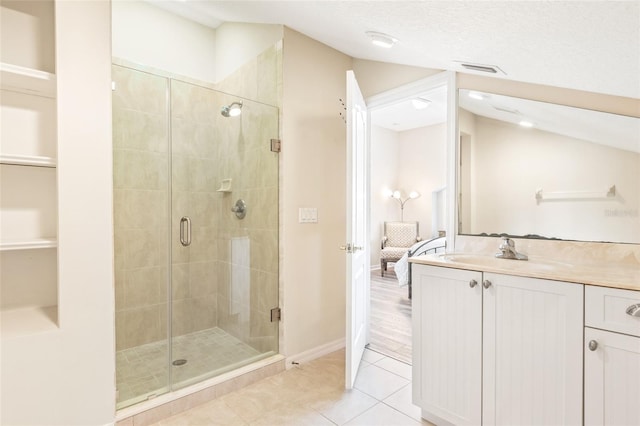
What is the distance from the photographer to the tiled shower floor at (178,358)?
2055 mm

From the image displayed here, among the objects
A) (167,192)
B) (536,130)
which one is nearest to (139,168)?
(167,192)

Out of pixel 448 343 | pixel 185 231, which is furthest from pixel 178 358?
pixel 448 343

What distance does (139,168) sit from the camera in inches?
106


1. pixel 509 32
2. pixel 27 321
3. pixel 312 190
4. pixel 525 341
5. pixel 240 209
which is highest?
pixel 509 32

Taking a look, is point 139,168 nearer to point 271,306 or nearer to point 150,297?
point 150,297

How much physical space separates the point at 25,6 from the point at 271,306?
2192mm

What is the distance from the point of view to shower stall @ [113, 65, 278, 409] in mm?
2531

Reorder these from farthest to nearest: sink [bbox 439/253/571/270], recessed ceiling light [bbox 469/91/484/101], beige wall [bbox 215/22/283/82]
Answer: beige wall [bbox 215/22/283/82] < recessed ceiling light [bbox 469/91/484/101] < sink [bbox 439/253/571/270]

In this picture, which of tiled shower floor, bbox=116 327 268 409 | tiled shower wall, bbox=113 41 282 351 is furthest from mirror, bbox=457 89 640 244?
tiled shower floor, bbox=116 327 268 409

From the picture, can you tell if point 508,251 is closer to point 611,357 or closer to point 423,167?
point 611,357

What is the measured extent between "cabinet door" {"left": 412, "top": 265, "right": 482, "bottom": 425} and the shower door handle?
1.77 meters

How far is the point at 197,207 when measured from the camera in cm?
273

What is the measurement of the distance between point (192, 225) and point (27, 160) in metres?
1.37

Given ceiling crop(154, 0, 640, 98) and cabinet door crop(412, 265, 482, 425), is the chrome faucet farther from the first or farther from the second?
ceiling crop(154, 0, 640, 98)
